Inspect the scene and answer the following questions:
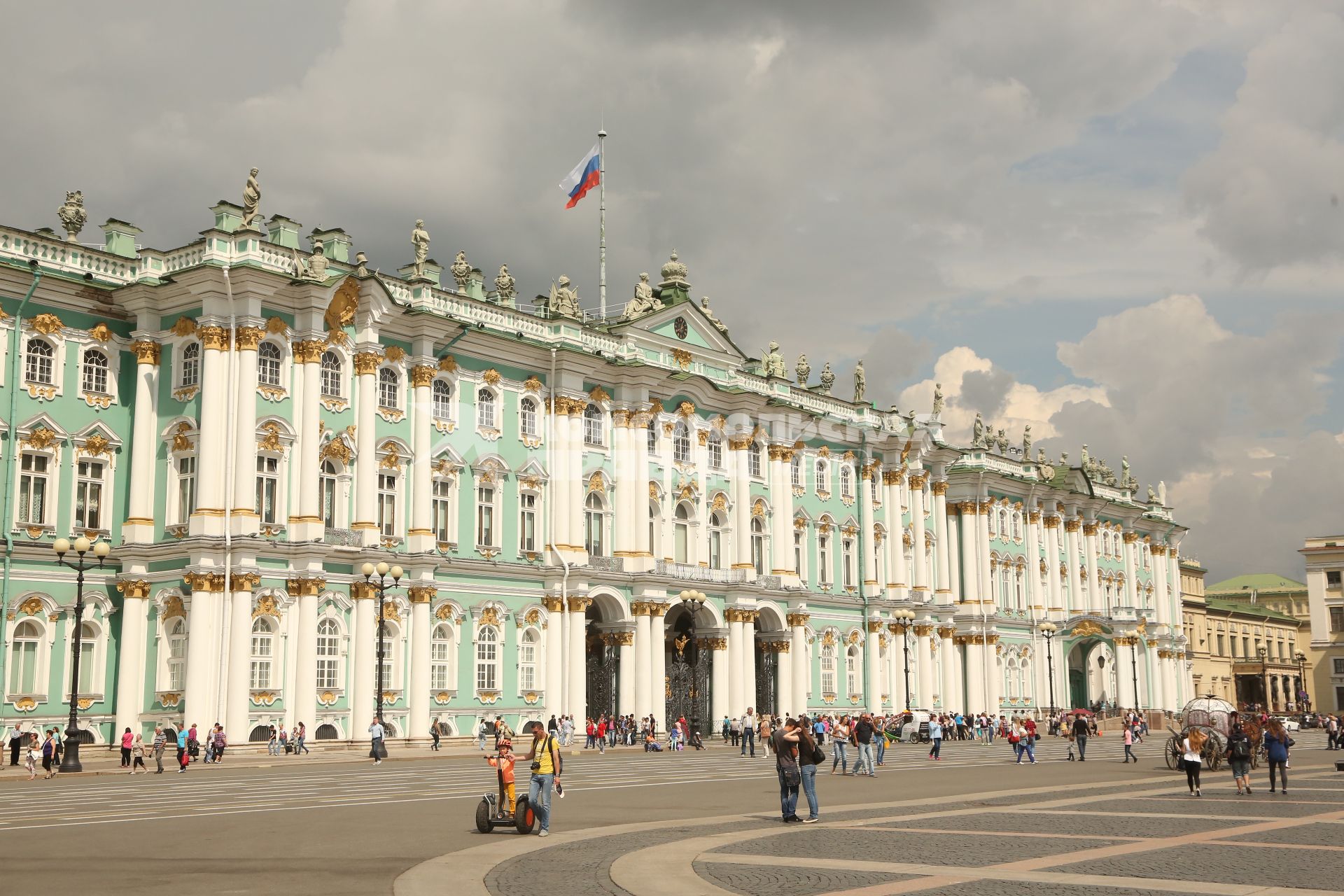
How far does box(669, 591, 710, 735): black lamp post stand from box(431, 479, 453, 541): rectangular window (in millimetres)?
9331

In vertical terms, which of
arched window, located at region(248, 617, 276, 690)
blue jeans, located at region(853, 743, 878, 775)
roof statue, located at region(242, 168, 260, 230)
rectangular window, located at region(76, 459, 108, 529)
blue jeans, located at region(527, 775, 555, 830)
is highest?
roof statue, located at region(242, 168, 260, 230)

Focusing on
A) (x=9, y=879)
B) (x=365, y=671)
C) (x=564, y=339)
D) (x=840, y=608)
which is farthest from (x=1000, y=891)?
(x=840, y=608)

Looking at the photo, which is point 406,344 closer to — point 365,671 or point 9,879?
point 365,671

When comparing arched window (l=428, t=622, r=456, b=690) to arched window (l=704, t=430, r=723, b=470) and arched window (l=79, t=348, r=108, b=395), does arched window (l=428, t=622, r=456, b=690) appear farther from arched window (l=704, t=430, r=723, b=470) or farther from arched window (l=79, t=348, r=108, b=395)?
arched window (l=704, t=430, r=723, b=470)

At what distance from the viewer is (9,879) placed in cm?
1588

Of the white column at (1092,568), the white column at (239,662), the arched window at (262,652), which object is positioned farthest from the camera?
the white column at (1092,568)

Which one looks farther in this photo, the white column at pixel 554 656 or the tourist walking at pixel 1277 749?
the white column at pixel 554 656

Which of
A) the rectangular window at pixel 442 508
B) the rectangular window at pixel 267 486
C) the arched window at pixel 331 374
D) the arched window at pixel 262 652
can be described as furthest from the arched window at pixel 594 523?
the arched window at pixel 262 652

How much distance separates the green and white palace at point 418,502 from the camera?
152 feet

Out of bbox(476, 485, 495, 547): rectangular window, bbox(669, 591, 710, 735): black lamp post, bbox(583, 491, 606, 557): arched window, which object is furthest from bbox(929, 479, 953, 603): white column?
bbox(476, 485, 495, 547): rectangular window

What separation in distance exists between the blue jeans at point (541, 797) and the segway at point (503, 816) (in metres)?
0.09

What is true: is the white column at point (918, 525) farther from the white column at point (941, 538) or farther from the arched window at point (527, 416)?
the arched window at point (527, 416)

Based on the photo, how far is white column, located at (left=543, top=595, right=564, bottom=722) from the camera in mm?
56812

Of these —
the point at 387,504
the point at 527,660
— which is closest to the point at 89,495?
the point at 387,504
